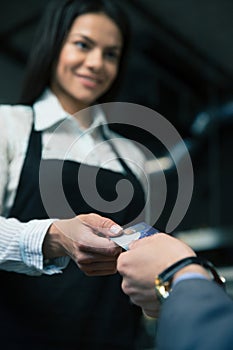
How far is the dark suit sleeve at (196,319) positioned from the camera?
23.3 inches

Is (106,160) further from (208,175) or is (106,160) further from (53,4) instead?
(208,175)

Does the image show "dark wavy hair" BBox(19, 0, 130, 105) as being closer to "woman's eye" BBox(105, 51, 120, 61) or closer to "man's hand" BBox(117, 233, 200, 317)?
"woman's eye" BBox(105, 51, 120, 61)

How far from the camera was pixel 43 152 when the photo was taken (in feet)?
4.41

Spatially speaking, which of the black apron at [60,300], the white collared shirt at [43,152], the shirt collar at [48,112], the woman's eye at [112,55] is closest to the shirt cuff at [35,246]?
the white collared shirt at [43,152]

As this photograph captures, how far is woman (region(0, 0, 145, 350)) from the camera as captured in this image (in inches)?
50.0

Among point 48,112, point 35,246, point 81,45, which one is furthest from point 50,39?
point 35,246

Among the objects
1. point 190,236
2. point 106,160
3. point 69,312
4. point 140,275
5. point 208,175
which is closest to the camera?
point 140,275

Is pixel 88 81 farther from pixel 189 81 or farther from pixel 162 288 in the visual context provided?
Answer: pixel 189 81

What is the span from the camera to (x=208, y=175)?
14.9ft

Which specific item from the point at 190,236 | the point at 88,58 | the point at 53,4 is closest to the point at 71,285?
the point at 88,58

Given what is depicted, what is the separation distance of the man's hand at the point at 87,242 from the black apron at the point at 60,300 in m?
0.20

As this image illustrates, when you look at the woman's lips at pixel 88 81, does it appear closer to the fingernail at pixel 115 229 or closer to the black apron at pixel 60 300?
the black apron at pixel 60 300

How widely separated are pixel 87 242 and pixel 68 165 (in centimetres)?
39

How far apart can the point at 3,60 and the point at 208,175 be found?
193 centimetres
